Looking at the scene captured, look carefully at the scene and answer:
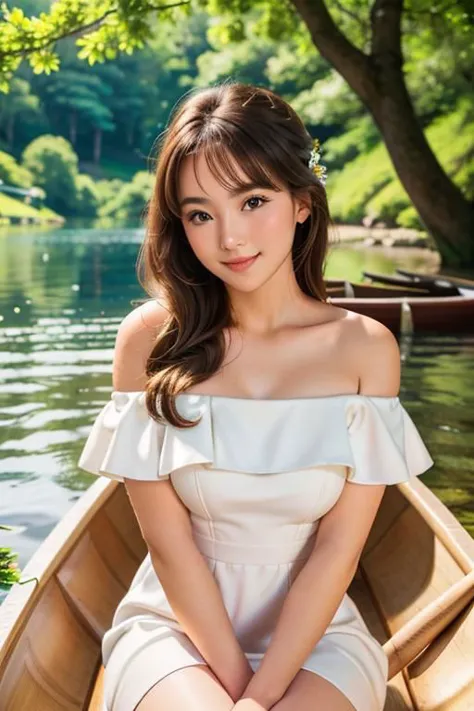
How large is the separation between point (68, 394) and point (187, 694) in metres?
5.20

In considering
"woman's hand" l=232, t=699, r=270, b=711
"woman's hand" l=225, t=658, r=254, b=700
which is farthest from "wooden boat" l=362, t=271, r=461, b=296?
"woman's hand" l=232, t=699, r=270, b=711

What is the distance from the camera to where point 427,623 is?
2.08 m

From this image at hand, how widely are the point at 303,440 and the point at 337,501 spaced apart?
0.42ft

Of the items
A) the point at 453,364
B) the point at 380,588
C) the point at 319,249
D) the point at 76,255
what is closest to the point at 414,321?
the point at 453,364

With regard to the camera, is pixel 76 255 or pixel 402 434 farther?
pixel 76 255

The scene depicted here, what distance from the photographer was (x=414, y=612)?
7.92 ft

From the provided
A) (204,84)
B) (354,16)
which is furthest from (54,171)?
(354,16)

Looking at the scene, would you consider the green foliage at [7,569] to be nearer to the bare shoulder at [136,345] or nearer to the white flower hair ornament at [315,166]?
the bare shoulder at [136,345]

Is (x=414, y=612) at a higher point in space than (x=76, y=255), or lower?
higher

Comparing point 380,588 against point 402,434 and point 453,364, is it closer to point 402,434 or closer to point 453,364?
point 402,434

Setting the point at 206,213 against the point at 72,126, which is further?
the point at 72,126

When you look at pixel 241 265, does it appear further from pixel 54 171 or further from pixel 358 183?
pixel 54 171

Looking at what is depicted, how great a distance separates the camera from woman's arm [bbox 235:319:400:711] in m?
1.65

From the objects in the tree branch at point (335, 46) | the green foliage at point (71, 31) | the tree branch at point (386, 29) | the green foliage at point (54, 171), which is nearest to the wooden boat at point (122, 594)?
the green foliage at point (71, 31)
